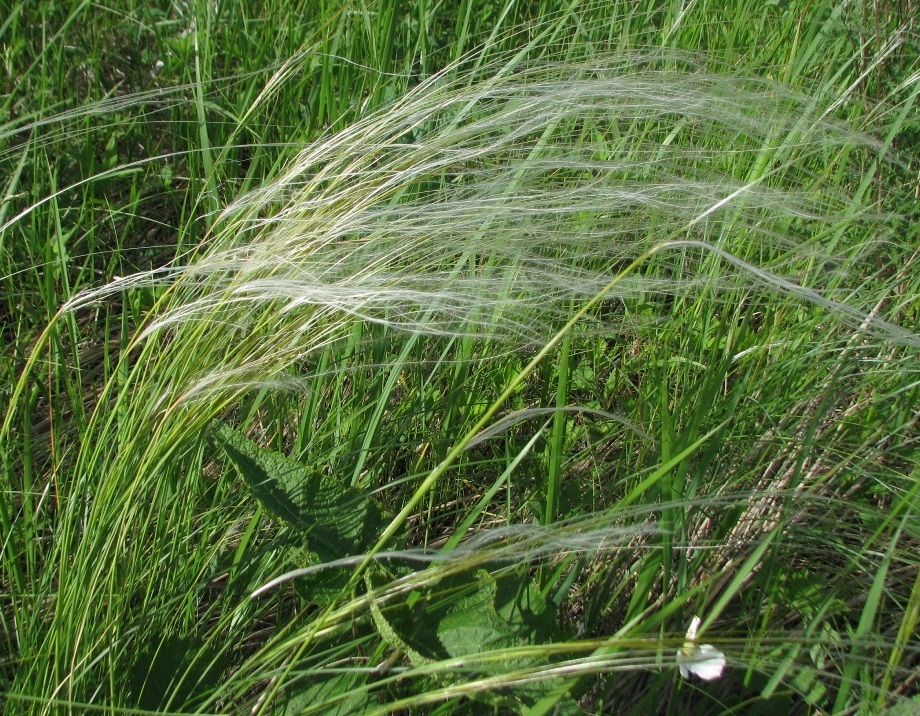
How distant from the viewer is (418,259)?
1101mm

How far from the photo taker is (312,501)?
112 centimetres

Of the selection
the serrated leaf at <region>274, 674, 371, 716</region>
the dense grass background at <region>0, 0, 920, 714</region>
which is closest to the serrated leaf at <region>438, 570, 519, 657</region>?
the dense grass background at <region>0, 0, 920, 714</region>

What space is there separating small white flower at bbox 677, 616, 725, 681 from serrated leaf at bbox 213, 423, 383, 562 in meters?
0.41

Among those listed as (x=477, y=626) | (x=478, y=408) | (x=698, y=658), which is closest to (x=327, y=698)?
(x=477, y=626)

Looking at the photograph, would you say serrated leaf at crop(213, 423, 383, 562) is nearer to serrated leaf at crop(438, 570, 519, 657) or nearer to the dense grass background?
the dense grass background

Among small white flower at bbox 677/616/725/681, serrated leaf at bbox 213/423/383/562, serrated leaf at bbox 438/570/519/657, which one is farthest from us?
serrated leaf at bbox 213/423/383/562

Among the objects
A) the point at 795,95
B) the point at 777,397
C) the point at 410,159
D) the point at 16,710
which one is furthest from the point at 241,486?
the point at 795,95

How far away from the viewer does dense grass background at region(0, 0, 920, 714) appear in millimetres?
1021

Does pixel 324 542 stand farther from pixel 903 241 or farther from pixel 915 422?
pixel 903 241

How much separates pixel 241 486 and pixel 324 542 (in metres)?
0.26

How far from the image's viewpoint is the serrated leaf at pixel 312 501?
1.10 metres

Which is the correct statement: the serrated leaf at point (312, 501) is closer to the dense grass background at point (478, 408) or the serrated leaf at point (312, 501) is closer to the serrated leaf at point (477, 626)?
the dense grass background at point (478, 408)

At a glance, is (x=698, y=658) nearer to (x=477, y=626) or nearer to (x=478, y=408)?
(x=477, y=626)

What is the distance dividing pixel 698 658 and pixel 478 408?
0.71 meters
